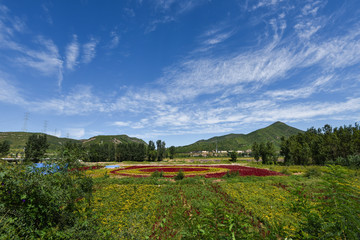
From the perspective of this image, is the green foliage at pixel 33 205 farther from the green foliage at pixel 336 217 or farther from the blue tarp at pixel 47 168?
the green foliage at pixel 336 217

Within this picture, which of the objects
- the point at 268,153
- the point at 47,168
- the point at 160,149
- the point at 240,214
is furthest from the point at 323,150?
the point at 160,149

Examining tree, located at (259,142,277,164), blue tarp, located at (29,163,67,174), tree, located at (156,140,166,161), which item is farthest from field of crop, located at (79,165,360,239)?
tree, located at (156,140,166,161)

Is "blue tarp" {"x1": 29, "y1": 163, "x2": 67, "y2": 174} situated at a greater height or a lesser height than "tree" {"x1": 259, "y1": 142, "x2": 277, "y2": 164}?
greater

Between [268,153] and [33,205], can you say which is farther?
[268,153]

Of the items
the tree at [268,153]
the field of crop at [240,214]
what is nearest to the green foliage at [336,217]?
the field of crop at [240,214]

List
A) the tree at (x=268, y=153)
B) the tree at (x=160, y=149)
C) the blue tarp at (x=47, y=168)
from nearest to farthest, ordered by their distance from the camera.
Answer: the blue tarp at (x=47, y=168) → the tree at (x=268, y=153) → the tree at (x=160, y=149)

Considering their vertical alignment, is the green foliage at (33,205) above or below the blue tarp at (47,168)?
below

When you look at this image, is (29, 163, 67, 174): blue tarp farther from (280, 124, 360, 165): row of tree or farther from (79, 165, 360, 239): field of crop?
(280, 124, 360, 165): row of tree

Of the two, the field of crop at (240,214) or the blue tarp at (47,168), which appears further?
the blue tarp at (47,168)

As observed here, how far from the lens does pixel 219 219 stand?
248 cm

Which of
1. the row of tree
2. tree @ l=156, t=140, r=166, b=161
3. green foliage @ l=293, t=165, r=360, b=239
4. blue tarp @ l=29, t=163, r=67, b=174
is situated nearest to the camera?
green foliage @ l=293, t=165, r=360, b=239

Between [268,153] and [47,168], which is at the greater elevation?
[47,168]

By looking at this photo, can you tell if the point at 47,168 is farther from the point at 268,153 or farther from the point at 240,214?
the point at 268,153

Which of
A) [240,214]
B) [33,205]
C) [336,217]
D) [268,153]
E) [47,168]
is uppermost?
[47,168]
